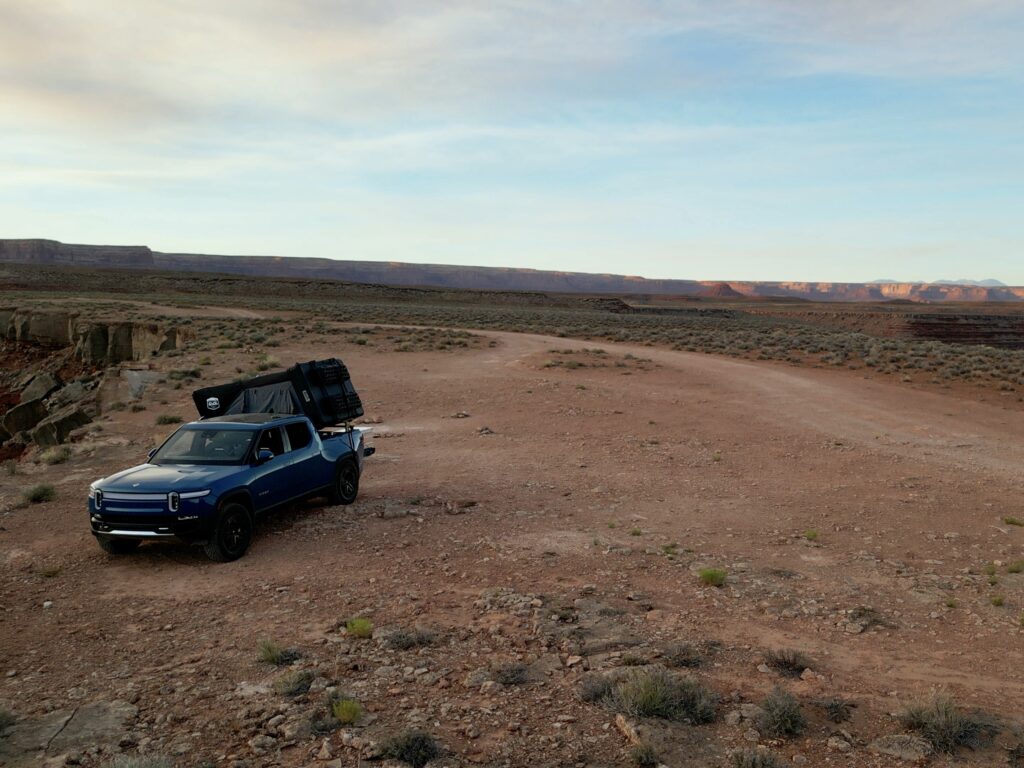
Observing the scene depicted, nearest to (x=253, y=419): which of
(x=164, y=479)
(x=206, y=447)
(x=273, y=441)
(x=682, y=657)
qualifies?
(x=273, y=441)

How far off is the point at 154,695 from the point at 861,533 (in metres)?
9.48

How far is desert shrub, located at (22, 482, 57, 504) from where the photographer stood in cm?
1259

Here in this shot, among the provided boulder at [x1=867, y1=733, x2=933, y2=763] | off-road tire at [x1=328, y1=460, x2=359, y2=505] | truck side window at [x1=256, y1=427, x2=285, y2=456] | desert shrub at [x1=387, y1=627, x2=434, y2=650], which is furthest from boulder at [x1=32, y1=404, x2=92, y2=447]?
boulder at [x1=867, y1=733, x2=933, y2=763]

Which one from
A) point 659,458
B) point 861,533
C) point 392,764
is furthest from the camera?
point 659,458

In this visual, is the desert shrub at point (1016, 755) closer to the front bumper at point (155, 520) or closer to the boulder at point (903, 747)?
the boulder at point (903, 747)

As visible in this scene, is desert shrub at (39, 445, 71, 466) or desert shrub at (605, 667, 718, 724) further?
desert shrub at (39, 445, 71, 466)

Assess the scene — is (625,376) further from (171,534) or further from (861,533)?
(171,534)

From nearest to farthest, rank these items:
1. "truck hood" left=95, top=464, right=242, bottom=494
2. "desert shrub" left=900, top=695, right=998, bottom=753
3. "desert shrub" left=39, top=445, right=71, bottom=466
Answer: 1. "desert shrub" left=900, top=695, right=998, bottom=753
2. "truck hood" left=95, top=464, right=242, bottom=494
3. "desert shrub" left=39, top=445, right=71, bottom=466

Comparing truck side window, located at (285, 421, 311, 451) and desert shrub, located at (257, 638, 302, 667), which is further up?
truck side window, located at (285, 421, 311, 451)

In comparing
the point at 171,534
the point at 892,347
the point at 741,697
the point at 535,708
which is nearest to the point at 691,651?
the point at 741,697

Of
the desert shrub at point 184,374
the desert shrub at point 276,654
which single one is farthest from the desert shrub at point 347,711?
the desert shrub at point 184,374

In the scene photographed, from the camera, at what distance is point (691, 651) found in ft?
22.9

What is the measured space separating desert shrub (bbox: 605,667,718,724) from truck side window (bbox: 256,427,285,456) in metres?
6.58

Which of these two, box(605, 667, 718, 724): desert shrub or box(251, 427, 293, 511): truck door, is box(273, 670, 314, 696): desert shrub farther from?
box(251, 427, 293, 511): truck door
